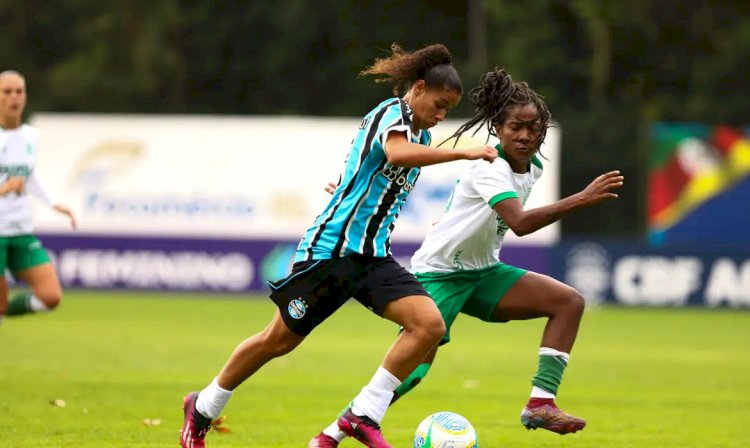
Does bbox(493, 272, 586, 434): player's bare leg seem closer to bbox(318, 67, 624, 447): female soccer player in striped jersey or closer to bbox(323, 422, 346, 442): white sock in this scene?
bbox(318, 67, 624, 447): female soccer player in striped jersey

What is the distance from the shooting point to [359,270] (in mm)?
7609

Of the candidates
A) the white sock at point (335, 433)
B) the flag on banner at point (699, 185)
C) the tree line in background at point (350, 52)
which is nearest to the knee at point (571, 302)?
the white sock at point (335, 433)

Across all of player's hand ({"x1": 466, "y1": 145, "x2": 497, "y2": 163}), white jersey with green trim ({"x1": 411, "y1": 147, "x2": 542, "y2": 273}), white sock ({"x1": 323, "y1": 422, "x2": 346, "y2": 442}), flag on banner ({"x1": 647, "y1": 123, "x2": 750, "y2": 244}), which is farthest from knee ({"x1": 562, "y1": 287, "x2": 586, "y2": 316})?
flag on banner ({"x1": 647, "y1": 123, "x2": 750, "y2": 244})

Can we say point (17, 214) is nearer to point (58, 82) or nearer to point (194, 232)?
point (194, 232)

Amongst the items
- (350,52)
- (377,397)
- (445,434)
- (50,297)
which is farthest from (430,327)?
(350,52)

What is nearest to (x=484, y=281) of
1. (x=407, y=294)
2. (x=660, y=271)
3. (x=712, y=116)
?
(x=407, y=294)

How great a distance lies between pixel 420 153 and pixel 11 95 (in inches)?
222

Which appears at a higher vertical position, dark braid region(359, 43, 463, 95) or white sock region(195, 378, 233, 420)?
dark braid region(359, 43, 463, 95)

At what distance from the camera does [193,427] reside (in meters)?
7.84

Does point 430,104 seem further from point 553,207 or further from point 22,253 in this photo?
point 22,253

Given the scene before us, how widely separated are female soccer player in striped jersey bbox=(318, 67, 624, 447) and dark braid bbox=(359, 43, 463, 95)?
2.31ft

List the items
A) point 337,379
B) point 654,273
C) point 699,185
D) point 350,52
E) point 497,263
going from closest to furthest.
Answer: point 497,263 < point 337,379 < point 654,273 < point 699,185 < point 350,52

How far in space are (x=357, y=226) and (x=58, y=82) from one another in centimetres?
3167

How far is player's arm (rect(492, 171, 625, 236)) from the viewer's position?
25.1 feet
